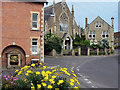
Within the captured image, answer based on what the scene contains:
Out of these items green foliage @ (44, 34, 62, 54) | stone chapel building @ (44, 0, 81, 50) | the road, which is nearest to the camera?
the road

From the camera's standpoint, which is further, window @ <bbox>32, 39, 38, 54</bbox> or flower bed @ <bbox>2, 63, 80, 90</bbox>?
window @ <bbox>32, 39, 38, 54</bbox>

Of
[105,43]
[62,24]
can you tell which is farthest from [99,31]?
[62,24]

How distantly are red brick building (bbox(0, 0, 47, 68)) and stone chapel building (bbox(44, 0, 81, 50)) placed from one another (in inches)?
906

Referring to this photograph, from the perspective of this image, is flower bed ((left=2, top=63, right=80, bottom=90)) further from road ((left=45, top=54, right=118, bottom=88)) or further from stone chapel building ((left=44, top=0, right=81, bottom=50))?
stone chapel building ((left=44, top=0, right=81, bottom=50))

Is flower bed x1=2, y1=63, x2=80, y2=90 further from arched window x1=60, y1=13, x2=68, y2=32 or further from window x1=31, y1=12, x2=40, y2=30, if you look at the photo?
arched window x1=60, y1=13, x2=68, y2=32

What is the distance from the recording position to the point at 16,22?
16125 mm

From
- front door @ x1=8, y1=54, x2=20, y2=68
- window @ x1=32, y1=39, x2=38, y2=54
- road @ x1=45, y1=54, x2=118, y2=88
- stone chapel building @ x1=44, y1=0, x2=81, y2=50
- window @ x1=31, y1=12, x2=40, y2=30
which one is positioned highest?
stone chapel building @ x1=44, y1=0, x2=81, y2=50

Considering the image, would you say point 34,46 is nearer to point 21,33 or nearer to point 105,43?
point 21,33

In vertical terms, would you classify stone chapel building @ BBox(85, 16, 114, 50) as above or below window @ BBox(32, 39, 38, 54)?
above

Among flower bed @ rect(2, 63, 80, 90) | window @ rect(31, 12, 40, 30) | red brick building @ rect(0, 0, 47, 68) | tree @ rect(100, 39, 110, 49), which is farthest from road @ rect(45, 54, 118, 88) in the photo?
tree @ rect(100, 39, 110, 49)

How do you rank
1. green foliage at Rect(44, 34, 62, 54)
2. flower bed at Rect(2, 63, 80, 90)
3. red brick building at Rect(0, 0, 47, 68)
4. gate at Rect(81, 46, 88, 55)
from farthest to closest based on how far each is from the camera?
gate at Rect(81, 46, 88, 55) → green foliage at Rect(44, 34, 62, 54) → red brick building at Rect(0, 0, 47, 68) → flower bed at Rect(2, 63, 80, 90)

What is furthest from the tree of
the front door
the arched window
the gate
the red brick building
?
the front door

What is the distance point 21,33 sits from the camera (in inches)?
643

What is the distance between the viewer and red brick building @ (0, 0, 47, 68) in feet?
51.7
